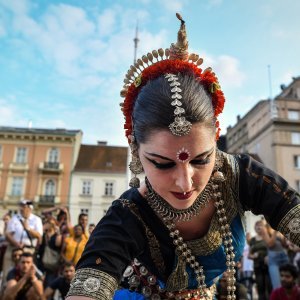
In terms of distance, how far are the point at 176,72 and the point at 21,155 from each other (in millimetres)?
32034

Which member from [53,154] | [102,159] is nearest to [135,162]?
[53,154]

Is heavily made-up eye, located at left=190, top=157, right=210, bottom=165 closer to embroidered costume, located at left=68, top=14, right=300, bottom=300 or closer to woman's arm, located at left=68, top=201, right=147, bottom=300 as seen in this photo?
embroidered costume, located at left=68, top=14, right=300, bottom=300

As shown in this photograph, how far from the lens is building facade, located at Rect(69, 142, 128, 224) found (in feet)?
100

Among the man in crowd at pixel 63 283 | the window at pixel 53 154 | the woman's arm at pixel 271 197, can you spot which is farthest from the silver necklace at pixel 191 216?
the window at pixel 53 154

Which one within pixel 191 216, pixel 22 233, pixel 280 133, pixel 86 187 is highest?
pixel 280 133

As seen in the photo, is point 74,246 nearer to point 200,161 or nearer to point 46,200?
point 200,161

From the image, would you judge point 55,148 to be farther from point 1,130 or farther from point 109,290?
point 109,290

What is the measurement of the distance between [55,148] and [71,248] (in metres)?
26.7

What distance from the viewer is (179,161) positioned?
54.2 inches

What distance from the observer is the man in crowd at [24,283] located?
5.05 metres

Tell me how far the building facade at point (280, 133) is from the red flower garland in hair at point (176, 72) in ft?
88.5

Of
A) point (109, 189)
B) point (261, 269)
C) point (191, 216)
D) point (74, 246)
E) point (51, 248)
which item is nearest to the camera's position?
point (191, 216)

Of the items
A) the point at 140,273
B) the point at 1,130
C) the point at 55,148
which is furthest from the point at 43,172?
the point at 140,273

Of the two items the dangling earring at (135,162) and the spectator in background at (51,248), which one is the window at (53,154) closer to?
the spectator in background at (51,248)
